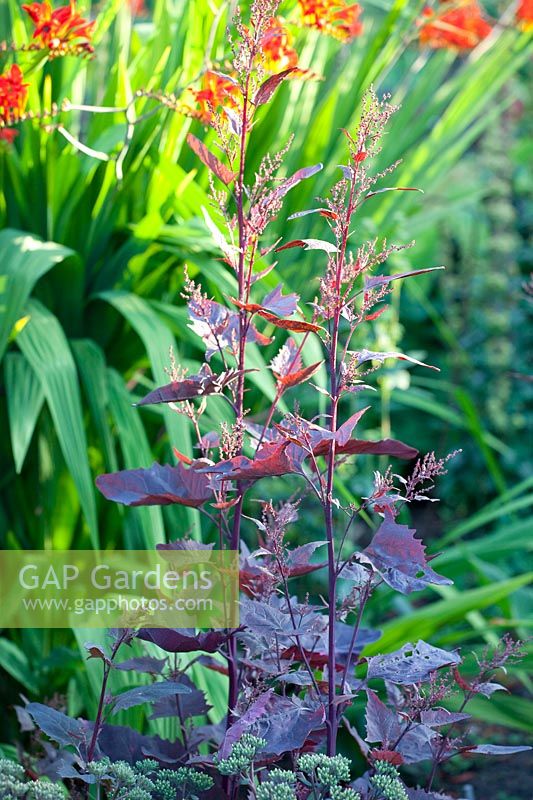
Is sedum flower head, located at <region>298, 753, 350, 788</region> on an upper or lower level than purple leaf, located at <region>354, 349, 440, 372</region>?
lower

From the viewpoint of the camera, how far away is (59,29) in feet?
3.84

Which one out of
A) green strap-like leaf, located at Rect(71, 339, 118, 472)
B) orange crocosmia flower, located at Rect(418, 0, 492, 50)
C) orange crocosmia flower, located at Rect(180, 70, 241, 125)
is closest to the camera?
orange crocosmia flower, located at Rect(180, 70, 241, 125)

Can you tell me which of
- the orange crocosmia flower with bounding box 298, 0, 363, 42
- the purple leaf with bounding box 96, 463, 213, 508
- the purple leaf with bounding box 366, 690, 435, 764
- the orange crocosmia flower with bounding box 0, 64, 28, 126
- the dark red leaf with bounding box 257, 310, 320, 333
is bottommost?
the purple leaf with bounding box 366, 690, 435, 764

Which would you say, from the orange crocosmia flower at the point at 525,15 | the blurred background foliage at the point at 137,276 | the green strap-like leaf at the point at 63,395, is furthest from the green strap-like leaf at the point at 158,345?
the orange crocosmia flower at the point at 525,15

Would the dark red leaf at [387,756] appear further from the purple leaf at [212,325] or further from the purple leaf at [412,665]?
the purple leaf at [212,325]

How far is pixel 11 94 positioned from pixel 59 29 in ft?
0.34

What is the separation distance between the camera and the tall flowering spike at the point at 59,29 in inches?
45.8

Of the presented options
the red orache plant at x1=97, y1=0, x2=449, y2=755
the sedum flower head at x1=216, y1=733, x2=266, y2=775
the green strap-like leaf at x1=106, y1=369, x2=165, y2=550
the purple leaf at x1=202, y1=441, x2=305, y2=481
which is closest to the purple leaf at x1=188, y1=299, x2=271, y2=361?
the red orache plant at x1=97, y1=0, x2=449, y2=755

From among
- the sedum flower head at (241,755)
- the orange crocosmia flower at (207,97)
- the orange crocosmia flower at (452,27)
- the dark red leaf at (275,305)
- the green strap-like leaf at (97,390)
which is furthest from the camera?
the orange crocosmia flower at (452,27)

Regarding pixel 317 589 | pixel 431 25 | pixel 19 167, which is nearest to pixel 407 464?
pixel 317 589

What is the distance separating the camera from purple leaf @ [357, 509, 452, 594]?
0.76 meters

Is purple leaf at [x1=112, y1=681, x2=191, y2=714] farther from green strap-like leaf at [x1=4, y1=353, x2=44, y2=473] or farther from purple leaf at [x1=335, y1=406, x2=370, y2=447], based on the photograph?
green strap-like leaf at [x1=4, y1=353, x2=44, y2=473]

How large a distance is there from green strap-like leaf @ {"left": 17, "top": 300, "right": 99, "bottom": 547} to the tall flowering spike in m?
0.38

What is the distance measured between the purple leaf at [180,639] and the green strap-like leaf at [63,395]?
15.4 inches
